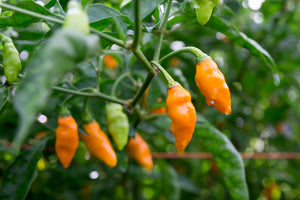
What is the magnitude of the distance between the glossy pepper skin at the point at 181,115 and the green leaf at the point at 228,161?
0.97ft

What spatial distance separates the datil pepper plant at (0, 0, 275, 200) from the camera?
0.42 m

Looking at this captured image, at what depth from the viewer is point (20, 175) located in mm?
1036

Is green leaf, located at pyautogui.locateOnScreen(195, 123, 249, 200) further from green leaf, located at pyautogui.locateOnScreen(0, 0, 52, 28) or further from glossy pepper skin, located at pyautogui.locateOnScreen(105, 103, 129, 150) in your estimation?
green leaf, located at pyautogui.locateOnScreen(0, 0, 52, 28)

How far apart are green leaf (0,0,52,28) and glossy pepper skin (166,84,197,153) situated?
336mm

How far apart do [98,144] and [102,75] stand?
0.34m

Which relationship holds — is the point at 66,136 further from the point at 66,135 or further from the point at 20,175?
the point at 20,175

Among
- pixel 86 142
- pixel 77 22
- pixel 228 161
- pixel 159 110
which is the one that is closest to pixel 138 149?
pixel 159 110

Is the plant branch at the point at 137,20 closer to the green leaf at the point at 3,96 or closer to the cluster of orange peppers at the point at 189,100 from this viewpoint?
the cluster of orange peppers at the point at 189,100

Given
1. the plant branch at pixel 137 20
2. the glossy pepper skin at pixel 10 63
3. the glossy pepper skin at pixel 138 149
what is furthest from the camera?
the glossy pepper skin at pixel 138 149

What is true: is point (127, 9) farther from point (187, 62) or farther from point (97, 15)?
point (187, 62)

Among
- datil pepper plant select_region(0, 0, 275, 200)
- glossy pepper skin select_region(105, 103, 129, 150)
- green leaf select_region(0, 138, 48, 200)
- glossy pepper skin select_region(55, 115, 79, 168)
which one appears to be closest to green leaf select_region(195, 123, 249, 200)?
datil pepper plant select_region(0, 0, 275, 200)

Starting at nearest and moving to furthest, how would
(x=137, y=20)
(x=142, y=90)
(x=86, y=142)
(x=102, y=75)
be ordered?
(x=137, y=20)
(x=142, y=90)
(x=86, y=142)
(x=102, y=75)

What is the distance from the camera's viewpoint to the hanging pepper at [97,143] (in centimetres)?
107

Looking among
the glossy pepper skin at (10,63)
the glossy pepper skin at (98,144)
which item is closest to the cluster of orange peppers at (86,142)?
the glossy pepper skin at (98,144)
